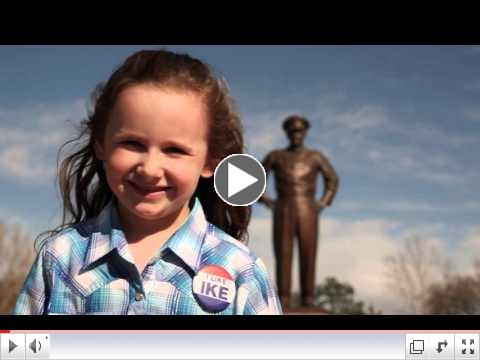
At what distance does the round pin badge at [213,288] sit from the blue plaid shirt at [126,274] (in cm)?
2

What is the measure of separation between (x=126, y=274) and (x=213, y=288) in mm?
293

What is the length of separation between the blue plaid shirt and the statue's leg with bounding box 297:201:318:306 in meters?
3.60

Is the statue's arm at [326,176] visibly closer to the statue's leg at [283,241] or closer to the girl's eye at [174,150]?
the statue's leg at [283,241]

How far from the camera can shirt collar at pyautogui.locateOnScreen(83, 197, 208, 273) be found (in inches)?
77.7

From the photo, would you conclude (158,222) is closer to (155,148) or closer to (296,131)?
(155,148)

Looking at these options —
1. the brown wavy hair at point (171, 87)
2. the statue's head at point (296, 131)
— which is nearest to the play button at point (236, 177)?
the brown wavy hair at point (171, 87)

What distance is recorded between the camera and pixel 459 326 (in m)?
1.86

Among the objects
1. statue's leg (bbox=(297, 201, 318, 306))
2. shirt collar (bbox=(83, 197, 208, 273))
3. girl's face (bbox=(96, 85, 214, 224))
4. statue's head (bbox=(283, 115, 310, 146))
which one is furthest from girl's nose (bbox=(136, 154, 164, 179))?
statue's leg (bbox=(297, 201, 318, 306))

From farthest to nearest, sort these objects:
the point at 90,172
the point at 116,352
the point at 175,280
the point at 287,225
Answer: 1. the point at 287,225
2. the point at 90,172
3. the point at 175,280
4. the point at 116,352

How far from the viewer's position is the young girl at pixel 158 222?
193 cm
